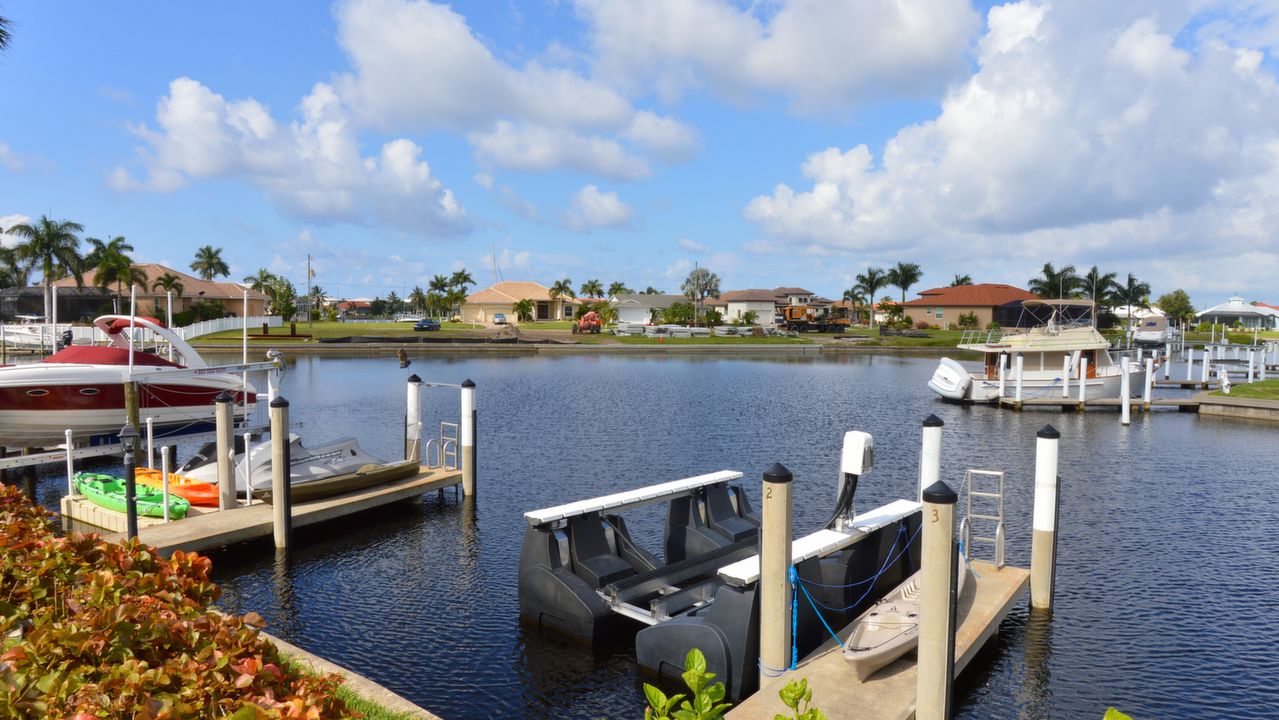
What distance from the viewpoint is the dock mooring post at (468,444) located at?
18875 millimetres

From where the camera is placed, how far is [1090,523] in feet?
61.2

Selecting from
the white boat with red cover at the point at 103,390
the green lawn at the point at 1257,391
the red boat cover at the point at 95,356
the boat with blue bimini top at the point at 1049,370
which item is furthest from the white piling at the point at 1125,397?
the red boat cover at the point at 95,356

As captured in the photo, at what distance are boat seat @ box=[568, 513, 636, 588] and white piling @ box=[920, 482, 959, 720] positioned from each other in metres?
5.04

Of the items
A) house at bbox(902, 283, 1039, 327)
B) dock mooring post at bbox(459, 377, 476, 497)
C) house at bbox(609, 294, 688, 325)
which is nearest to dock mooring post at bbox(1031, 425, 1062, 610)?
dock mooring post at bbox(459, 377, 476, 497)

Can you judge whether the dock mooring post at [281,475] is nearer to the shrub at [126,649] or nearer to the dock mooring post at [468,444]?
the dock mooring post at [468,444]

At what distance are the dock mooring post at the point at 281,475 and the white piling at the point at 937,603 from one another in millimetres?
11204

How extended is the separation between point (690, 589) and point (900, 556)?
3326 millimetres

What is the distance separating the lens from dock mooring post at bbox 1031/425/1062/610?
38.5 feet

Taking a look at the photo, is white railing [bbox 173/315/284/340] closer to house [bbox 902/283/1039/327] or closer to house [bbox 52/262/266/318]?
house [bbox 52/262/266/318]

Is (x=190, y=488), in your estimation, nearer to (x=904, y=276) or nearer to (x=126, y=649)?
(x=126, y=649)

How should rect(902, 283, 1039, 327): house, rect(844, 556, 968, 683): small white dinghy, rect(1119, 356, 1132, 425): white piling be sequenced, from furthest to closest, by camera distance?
rect(902, 283, 1039, 327): house
rect(1119, 356, 1132, 425): white piling
rect(844, 556, 968, 683): small white dinghy

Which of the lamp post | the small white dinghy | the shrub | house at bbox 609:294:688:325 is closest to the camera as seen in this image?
the shrub

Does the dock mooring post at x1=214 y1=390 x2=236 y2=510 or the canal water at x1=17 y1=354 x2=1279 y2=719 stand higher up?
the dock mooring post at x1=214 y1=390 x2=236 y2=510

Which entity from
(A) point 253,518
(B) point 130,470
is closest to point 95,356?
(A) point 253,518
